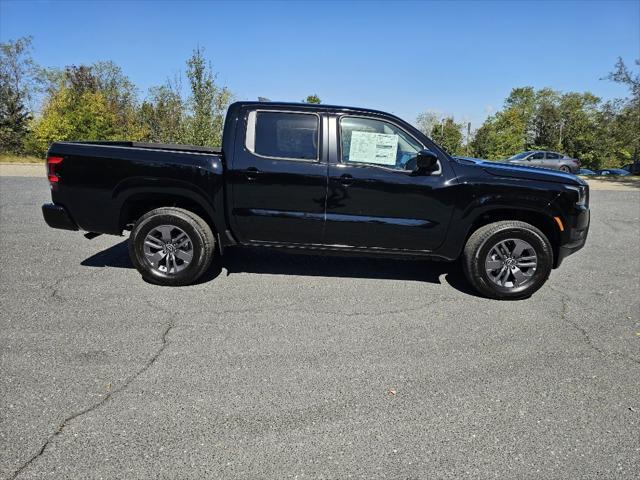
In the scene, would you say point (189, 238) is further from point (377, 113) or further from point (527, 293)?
point (527, 293)

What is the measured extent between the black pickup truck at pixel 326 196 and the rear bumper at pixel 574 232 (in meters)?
0.01

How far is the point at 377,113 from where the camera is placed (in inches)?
184

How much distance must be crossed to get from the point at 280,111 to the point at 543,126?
59725mm

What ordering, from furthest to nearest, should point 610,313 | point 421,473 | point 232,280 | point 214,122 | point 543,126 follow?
point 543,126 → point 214,122 → point 232,280 → point 610,313 → point 421,473

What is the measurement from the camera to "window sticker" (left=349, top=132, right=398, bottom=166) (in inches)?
181

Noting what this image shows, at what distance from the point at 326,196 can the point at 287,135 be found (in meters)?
0.77

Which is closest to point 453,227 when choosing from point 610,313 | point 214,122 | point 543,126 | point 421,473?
point 610,313

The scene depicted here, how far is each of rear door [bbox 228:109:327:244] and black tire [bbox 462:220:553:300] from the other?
1604 millimetres

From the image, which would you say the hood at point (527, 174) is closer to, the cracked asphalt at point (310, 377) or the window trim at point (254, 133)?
the cracked asphalt at point (310, 377)

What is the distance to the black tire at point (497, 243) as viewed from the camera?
15.1 ft

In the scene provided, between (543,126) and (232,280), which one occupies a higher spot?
(543,126)

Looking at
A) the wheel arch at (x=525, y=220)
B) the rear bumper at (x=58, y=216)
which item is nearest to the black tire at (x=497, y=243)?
the wheel arch at (x=525, y=220)

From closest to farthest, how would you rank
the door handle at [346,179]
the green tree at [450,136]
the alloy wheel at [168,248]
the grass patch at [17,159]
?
1. the door handle at [346,179]
2. the alloy wheel at [168,248]
3. the grass patch at [17,159]
4. the green tree at [450,136]

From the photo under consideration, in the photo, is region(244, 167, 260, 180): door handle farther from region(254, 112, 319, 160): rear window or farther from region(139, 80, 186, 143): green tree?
region(139, 80, 186, 143): green tree
